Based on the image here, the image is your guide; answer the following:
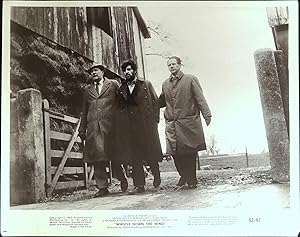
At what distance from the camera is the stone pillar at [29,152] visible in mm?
1874

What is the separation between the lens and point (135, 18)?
1923 mm

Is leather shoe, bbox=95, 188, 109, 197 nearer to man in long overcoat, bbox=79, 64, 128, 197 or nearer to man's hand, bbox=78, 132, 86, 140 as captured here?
man in long overcoat, bbox=79, 64, 128, 197

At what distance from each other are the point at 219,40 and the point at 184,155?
0.49 m

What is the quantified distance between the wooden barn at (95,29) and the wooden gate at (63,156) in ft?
0.91

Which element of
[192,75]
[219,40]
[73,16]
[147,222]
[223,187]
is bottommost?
[147,222]

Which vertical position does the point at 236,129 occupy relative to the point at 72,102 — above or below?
below

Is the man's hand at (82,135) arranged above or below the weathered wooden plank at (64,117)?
below

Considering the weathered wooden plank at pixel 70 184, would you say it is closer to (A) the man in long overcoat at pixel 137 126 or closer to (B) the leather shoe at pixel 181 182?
(A) the man in long overcoat at pixel 137 126

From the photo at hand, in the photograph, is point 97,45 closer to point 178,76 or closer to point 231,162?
point 178,76

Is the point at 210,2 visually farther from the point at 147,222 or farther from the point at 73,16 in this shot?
the point at 147,222

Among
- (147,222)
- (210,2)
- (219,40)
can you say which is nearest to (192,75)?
(219,40)

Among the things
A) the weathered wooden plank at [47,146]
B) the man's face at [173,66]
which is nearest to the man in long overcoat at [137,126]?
the man's face at [173,66]

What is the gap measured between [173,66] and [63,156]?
1.90 feet

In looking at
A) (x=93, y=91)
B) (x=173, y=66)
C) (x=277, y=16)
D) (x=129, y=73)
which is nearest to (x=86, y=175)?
(x=93, y=91)
